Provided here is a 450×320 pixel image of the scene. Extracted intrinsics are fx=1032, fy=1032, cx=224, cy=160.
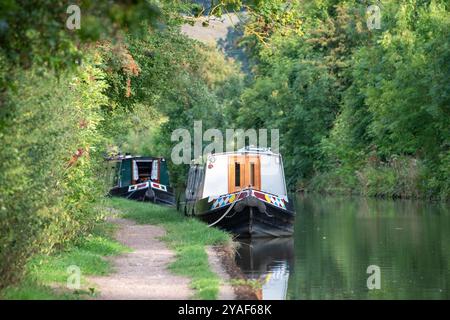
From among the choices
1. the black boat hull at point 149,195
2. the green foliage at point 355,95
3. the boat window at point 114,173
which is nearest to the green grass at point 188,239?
the black boat hull at point 149,195

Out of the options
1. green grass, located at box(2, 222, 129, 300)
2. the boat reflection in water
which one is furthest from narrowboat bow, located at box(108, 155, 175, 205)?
green grass, located at box(2, 222, 129, 300)

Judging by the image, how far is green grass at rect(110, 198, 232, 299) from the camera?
15031 millimetres

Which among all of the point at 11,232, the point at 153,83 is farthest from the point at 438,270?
the point at 153,83

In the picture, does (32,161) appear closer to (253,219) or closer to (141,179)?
(253,219)

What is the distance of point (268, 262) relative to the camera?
2119cm

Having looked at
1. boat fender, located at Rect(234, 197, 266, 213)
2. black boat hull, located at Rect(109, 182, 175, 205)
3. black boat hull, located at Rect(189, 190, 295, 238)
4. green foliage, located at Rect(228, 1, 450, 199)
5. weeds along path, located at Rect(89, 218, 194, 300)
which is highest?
green foliage, located at Rect(228, 1, 450, 199)

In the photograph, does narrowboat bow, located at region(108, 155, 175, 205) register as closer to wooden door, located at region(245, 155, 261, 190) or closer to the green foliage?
the green foliage

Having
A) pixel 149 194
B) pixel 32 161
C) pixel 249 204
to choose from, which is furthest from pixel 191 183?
pixel 32 161

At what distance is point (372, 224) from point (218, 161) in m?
5.11

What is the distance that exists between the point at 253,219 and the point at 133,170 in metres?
19.1

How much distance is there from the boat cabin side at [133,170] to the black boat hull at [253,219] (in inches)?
709

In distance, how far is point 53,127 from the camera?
13602 mm

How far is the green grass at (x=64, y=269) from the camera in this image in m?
12.9

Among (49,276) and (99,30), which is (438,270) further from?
(99,30)
